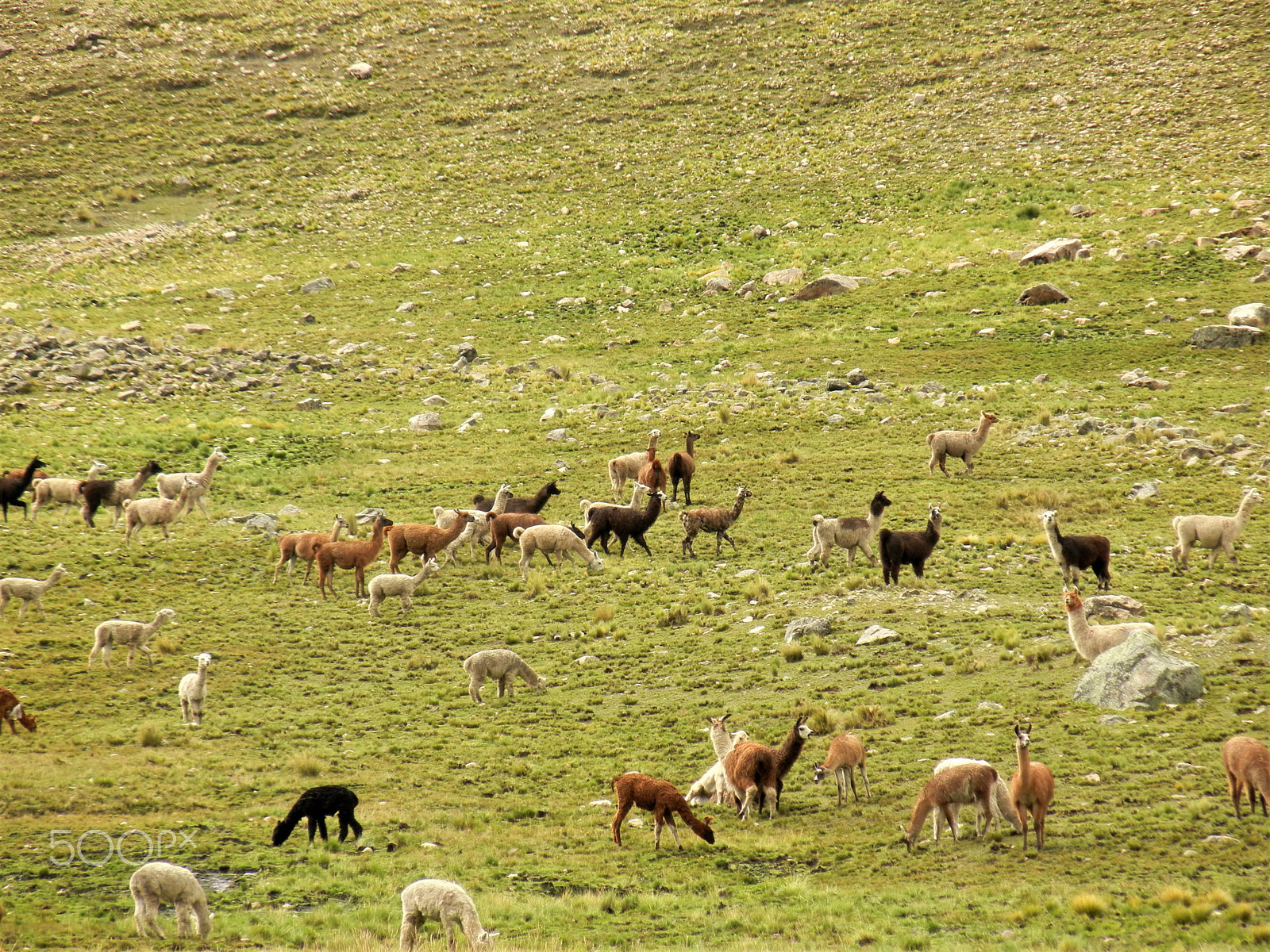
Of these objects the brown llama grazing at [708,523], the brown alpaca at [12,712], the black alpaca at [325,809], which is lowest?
the black alpaca at [325,809]

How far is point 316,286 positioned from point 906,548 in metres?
34.7

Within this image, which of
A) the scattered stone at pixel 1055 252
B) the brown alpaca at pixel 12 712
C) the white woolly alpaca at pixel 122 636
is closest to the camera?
the brown alpaca at pixel 12 712

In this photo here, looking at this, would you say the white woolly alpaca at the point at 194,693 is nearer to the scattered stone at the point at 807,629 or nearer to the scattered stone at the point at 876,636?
the scattered stone at the point at 807,629

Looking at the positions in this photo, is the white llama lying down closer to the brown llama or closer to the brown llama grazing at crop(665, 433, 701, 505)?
the brown llama grazing at crop(665, 433, 701, 505)

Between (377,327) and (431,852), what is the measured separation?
33206mm

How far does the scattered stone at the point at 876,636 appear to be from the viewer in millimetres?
17531

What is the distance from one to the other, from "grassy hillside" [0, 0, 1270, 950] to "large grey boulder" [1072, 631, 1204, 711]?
30cm

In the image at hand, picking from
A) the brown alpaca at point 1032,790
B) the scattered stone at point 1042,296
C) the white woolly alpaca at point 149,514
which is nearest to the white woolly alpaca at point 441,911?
the brown alpaca at point 1032,790

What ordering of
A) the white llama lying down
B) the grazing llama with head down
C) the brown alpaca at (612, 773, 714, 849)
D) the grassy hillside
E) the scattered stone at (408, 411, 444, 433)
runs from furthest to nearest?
the scattered stone at (408, 411, 444, 433), the grazing llama with head down, the white llama lying down, the brown alpaca at (612, 773, 714, 849), the grassy hillside

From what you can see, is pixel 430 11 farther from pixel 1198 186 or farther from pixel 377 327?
pixel 1198 186

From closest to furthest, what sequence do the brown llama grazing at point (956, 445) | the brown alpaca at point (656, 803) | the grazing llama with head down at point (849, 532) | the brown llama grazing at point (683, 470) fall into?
1. the brown alpaca at point (656, 803)
2. the grazing llama with head down at point (849, 532)
3. the brown llama grazing at point (683, 470)
4. the brown llama grazing at point (956, 445)

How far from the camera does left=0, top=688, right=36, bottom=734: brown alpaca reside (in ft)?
50.9

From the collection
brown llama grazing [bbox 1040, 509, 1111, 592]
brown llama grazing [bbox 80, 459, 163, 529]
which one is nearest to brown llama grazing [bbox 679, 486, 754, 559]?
brown llama grazing [bbox 1040, 509, 1111, 592]

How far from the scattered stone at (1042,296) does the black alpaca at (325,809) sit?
31744mm
